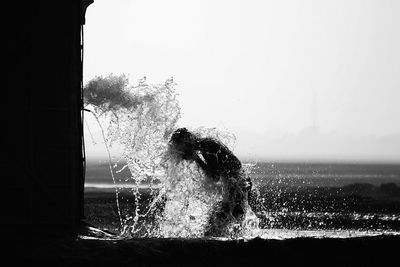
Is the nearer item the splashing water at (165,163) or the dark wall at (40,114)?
the dark wall at (40,114)

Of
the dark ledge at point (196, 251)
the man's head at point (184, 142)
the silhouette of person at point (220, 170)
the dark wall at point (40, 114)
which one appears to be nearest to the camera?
the dark ledge at point (196, 251)

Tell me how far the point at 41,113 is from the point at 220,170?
6953 millimetres

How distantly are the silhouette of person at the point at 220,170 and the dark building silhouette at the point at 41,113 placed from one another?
5.64 metres

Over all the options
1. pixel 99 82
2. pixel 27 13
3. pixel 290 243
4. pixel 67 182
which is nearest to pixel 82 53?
pixel 27 13

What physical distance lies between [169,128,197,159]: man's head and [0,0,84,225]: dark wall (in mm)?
5559

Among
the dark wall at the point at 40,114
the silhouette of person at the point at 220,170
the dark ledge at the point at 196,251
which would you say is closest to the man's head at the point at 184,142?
the silhouette of person at the point at 220,170

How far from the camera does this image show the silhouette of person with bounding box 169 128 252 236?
88.3 feet

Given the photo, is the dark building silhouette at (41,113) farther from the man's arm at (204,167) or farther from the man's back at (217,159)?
the man's back at (217,159)

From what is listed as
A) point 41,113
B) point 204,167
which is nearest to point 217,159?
point 204,167

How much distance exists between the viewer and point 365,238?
21156mm

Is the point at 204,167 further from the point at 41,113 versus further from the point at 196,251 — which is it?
the point at 196,251

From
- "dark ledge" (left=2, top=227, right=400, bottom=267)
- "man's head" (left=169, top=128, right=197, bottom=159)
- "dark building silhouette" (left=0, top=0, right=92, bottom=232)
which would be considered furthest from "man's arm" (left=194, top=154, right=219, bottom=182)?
"dark ledge" (left=2, top=227, right=400, bottom=267)

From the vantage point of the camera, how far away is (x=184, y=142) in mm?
27453

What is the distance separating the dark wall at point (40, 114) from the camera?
21.9 meters
